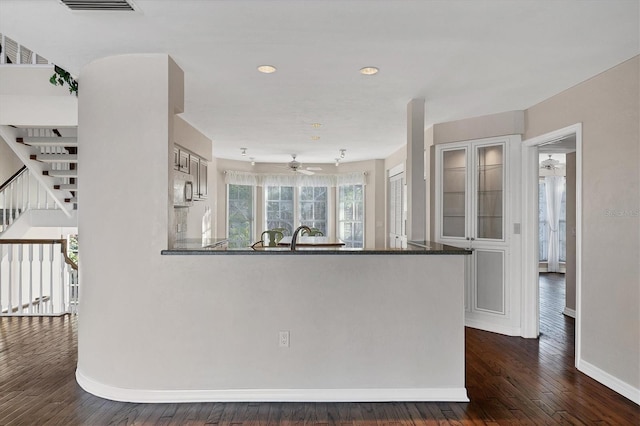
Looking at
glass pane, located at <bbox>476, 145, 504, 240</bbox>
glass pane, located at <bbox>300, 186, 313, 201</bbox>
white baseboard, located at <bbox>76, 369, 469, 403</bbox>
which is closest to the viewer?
white baseboard, located at <bbox>76, 369, 469, 403</bbox>

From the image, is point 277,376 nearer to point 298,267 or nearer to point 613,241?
point 298,267

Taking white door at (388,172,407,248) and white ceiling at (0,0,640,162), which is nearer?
white ceiling at (0,0,640,162)

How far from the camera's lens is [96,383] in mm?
3023

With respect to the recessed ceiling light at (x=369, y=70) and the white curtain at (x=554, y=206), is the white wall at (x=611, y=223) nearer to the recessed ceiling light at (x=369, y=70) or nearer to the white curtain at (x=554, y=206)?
the recessed ceiling light at (x=369, y=70)

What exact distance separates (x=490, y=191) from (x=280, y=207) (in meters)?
5.25

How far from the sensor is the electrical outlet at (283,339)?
2.97m

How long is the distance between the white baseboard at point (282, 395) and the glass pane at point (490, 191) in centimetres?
225

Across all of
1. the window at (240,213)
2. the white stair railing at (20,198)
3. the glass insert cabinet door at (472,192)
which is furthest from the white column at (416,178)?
the white stair railing at (20,198)

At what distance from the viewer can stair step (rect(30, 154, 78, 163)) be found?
18.8 ft

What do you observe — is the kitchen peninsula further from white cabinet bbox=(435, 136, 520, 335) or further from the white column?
white cabinet bbox=(435, 136, 520, 335)

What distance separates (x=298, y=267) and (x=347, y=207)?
6243mm

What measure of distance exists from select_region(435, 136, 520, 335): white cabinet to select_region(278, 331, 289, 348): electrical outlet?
8.97 ft

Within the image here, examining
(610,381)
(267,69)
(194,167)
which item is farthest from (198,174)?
(610,381)

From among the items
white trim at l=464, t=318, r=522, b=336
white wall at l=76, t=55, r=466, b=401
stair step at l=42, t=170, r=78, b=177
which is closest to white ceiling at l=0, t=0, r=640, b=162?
white wall at l=76, t=55, r=466, b=401
